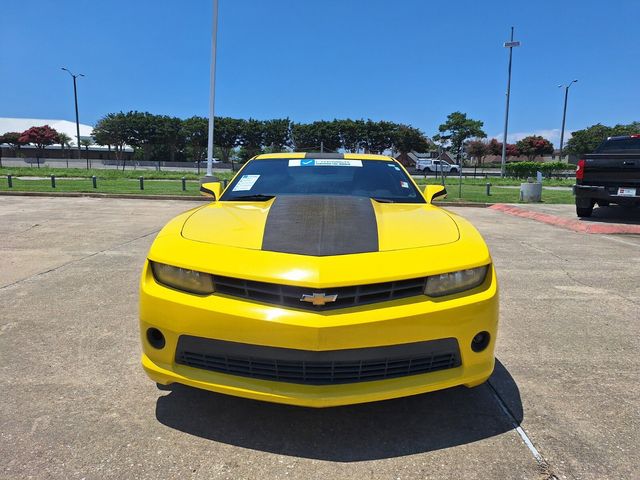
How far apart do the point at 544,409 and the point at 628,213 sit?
1227cm

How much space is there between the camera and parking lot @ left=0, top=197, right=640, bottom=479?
2143 millimetres

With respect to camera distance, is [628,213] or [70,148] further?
[70,148]

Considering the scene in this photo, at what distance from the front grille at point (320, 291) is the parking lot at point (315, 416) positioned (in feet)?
2.45

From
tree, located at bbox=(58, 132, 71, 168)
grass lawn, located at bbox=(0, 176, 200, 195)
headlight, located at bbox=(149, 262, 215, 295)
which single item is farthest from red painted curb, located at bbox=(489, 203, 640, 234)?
tree, located at bbox=(58, 132, 71, 168)

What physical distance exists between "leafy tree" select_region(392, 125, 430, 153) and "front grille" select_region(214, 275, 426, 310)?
3057 inches

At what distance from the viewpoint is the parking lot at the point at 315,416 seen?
84.4 inches

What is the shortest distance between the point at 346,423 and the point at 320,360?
60cm

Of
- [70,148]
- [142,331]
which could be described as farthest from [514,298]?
[70,148]

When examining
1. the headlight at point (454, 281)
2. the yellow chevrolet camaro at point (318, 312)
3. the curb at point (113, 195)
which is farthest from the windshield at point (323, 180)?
the curb at point (113, 195)

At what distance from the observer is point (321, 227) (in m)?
2.60

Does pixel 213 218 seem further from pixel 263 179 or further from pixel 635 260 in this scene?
pixel 635 260

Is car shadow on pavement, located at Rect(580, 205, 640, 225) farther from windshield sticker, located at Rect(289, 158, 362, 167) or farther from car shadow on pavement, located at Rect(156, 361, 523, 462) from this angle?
car shadow on pavement, located at Rect(156, 361, 523, 462)

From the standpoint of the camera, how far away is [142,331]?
241 cm

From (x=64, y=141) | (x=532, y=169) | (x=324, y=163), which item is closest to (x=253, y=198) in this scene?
(x=324, y=163)
